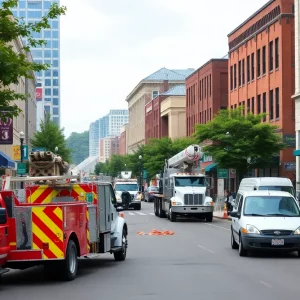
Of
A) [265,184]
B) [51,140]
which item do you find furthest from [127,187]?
[265,184]

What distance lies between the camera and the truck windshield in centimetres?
4388

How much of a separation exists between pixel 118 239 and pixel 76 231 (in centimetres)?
411

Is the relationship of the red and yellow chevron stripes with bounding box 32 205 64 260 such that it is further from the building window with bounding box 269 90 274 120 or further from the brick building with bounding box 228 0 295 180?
Answer: the building window with bounding box 269 90 274 120

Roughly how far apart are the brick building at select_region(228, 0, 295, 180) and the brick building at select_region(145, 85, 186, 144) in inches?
1747

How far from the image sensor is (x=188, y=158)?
4350 centimetres

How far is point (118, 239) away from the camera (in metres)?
20.6

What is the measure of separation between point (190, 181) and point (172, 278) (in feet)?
89.3

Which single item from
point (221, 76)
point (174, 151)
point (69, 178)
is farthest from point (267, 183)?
point (174, 151)

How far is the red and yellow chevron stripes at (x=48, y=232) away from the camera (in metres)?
15.6

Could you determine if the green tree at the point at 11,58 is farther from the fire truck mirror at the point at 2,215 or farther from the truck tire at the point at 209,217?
the truck tire at the point at 209,217

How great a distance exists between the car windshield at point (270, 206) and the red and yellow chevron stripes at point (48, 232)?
25.7ft

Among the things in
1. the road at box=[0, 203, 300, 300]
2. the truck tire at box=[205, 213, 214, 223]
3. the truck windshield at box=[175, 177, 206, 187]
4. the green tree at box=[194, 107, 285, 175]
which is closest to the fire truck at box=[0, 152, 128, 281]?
the road at box=[0, 203, 300, 300]

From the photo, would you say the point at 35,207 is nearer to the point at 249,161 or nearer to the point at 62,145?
the point at 249,161

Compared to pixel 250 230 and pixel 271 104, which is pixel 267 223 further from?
pixel 271 104
